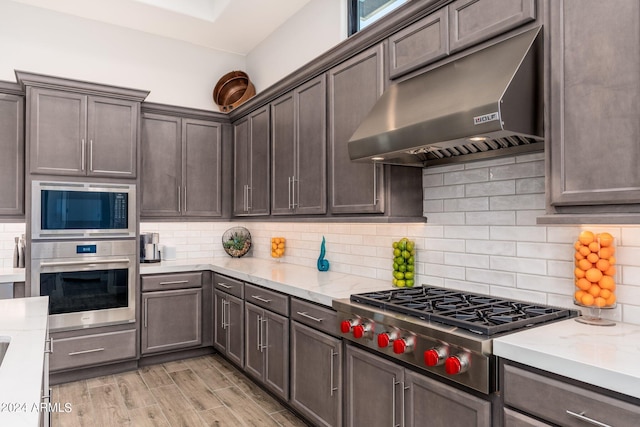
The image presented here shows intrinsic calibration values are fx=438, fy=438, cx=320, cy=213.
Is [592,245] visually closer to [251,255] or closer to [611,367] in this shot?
[611,367]

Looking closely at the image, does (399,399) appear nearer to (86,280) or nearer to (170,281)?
(170,281)

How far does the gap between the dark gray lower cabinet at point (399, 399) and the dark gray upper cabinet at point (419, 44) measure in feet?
5.10

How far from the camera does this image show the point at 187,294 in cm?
414

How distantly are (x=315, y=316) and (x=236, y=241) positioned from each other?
7.62ft

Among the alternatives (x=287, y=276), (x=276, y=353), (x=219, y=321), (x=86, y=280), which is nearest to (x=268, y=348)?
(x=276, y=353)

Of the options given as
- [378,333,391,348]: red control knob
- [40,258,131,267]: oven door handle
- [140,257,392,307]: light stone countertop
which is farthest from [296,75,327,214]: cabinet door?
[40,258,131,267]: oven door handle

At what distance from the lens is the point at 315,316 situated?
8.63 ft

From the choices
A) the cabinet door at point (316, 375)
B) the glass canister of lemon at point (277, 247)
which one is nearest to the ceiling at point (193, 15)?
the glass canister of lemon at point (277, 247)

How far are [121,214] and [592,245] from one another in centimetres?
356

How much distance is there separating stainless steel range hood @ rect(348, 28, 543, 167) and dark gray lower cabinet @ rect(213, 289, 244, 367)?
189 cm

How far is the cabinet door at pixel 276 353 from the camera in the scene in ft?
9.70

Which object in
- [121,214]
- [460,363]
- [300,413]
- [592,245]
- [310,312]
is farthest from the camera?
[121,214]

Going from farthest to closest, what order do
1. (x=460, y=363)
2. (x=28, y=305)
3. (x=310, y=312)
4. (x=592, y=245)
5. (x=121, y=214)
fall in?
(x=121, y=214) → (x=310, y=312) → (x=28, y=305) → (x=592, y=245) → (x=460, y=363)

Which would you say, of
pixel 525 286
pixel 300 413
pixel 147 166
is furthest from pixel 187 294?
pixel 525 286
